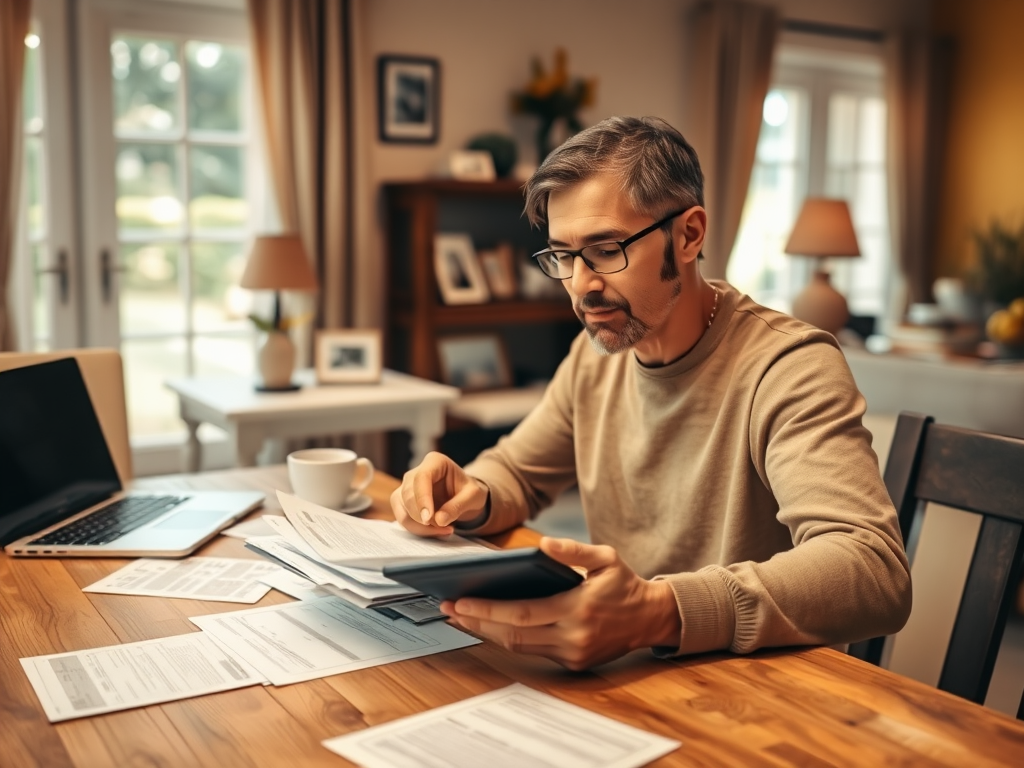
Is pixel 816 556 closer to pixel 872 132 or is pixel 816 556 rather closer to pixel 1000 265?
pixel 1000 265

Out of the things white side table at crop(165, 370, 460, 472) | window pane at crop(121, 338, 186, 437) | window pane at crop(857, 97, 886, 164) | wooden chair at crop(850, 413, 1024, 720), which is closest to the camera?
wooden chair at crop(850, 413, 1024, 720)

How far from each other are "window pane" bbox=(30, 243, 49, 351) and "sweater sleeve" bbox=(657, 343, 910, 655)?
297 cm

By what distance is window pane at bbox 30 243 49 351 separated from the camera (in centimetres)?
352

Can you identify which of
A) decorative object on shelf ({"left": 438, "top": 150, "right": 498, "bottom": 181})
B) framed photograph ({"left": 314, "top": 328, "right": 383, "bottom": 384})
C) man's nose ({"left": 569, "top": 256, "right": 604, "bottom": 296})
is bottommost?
framed photograph ({"left": 314, "top": 328, "right": 383, "bottom": 384})

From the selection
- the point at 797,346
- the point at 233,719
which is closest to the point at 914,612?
the point at 797,346

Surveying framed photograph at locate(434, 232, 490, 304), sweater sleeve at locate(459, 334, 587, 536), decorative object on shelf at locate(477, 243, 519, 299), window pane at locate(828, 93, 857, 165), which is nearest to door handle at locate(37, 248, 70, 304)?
framed photograph at locate(434, 232, 490, 304)

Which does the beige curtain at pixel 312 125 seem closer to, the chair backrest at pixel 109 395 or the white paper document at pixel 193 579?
the chair backrest at pixel 109 395

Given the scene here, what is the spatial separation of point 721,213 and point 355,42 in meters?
2.04

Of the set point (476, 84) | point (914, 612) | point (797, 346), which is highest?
point (476, 84)

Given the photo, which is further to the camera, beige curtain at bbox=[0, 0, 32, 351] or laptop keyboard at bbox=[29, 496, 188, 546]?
beige curtain at bbox=[0, 0, 32, 351]

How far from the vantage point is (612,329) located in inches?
54.8

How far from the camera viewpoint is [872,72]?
19.3 feet

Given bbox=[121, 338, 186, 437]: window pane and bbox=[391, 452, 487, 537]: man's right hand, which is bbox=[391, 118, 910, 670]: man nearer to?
bbox=[391, 452, 487, 537]: man's right hand

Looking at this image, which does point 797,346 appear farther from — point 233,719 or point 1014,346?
point 1014,346
